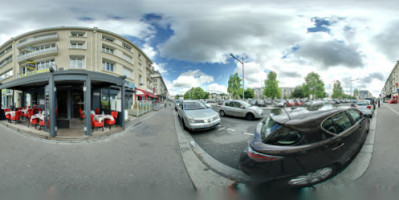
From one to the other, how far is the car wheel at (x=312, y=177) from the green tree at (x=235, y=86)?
146 ft

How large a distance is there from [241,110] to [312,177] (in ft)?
27.1

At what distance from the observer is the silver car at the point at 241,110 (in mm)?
9992

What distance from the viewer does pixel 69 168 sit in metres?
3.43

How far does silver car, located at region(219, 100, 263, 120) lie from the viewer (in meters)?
9.99

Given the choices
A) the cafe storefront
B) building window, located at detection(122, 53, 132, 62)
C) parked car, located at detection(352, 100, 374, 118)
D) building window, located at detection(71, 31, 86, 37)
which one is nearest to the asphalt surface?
the cafe storefront

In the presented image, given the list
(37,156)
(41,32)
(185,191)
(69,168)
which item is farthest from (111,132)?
(41,32)

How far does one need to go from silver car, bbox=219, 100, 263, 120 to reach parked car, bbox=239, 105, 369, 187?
7.45 m

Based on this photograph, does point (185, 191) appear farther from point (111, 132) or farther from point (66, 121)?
point (66, 121)

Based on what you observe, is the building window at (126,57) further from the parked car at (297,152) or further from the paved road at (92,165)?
the parked car at (297,152)

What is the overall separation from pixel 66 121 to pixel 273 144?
9.66 metres

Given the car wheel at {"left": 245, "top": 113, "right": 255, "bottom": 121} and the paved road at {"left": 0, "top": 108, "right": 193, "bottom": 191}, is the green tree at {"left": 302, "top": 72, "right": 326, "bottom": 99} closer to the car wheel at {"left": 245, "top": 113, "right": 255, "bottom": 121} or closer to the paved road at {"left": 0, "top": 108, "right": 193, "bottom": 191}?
the car wheel at {"left": 245, "top": 113, "right": 255, "bottom": 121}

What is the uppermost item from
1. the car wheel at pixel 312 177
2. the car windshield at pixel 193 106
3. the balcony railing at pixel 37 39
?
the balcony railing at pixel 37 39

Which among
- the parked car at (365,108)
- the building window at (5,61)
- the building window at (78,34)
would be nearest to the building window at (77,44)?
the building window at (78,34)

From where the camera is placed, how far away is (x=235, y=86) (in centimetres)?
4719
